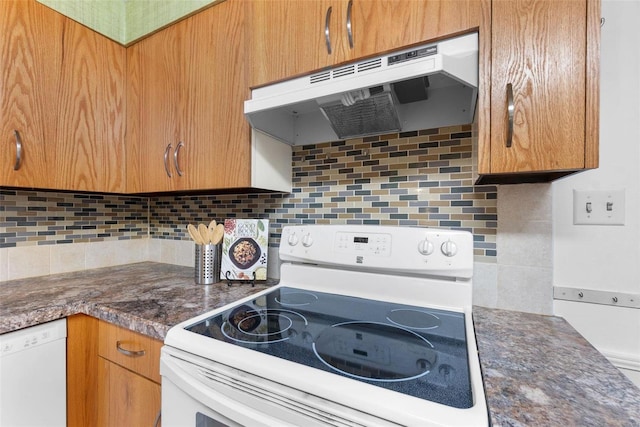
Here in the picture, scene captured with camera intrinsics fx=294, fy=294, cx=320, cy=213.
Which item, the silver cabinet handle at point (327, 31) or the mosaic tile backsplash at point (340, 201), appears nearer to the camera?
the silver cabinet handle at point (327, 31)

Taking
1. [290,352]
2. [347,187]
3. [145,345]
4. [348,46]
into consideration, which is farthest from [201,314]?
[348,46]

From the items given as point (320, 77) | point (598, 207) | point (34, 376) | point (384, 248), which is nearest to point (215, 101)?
point (320, 77)

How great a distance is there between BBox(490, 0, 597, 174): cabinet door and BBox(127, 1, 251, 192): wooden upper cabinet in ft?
2.71

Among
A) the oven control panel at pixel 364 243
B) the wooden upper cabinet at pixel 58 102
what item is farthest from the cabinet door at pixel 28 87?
the oven control panel at pixel 364 243

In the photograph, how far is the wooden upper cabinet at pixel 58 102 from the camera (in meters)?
1.09

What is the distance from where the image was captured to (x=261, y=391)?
0.58 m

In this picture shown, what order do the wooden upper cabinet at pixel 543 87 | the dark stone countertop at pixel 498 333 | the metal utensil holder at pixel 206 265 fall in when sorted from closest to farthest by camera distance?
the dark stone countertop at pixel 498 333
the wooden upper cabinet at pixel 543 87
the metal utensil holder at pixel 206 265

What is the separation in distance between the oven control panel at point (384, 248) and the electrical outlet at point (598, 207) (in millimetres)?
348

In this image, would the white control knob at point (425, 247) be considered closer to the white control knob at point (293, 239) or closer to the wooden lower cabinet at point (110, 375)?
the white control knob at point (293, 239)

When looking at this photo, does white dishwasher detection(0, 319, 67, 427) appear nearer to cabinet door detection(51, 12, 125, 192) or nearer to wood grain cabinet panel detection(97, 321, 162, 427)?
wood grain cabinet panel detection(97, 321, 162, 427)

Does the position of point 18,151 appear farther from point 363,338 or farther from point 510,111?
point 510,111

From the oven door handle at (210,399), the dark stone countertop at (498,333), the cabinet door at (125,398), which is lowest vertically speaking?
the cabinet door at (125,398)

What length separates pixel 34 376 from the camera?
921 millimetres

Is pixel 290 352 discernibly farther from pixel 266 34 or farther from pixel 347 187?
pixel 266 34
